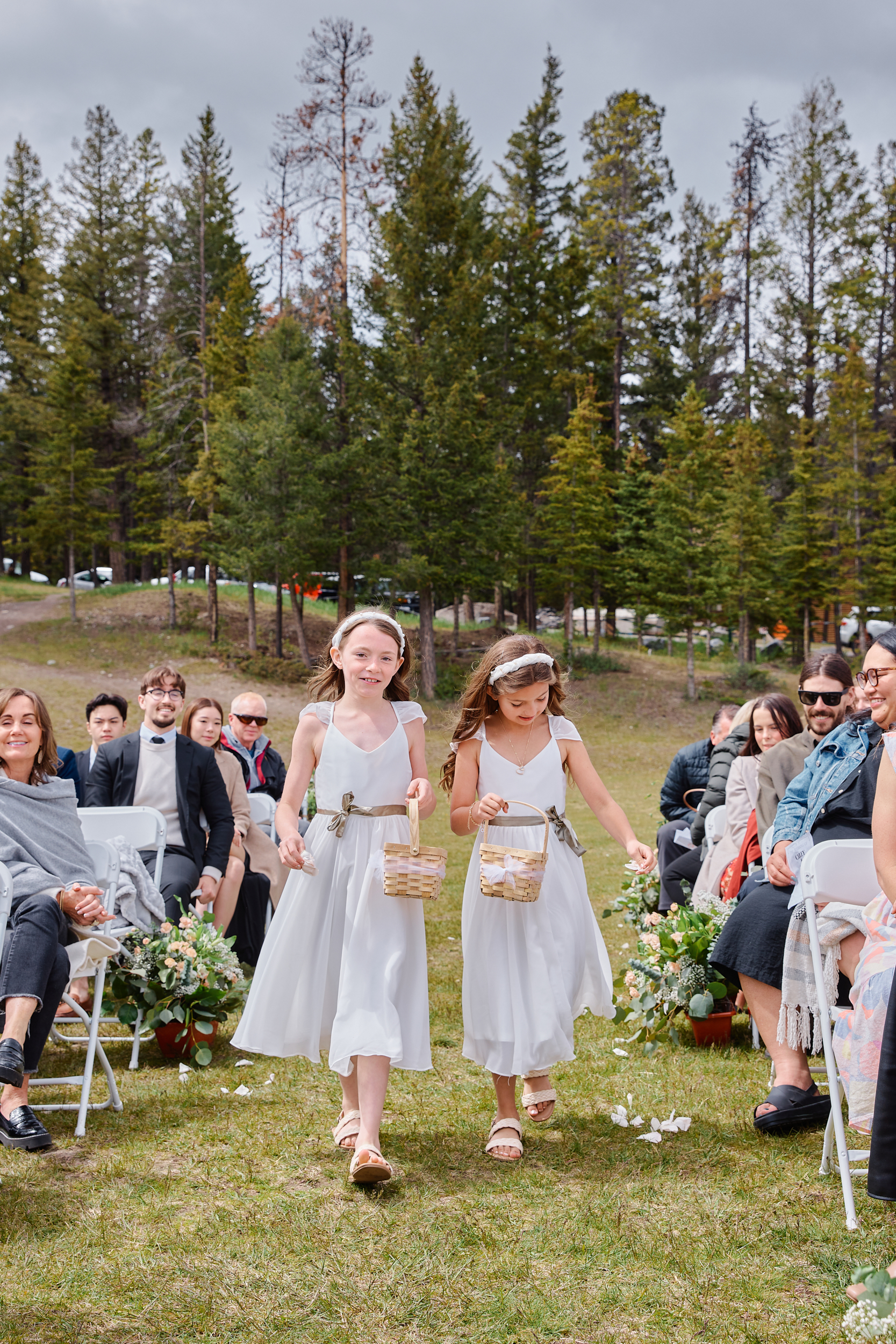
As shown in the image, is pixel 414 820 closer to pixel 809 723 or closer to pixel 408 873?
pixel 408 873

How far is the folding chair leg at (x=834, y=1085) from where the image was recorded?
3.14m

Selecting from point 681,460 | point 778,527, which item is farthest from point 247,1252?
point 778,527

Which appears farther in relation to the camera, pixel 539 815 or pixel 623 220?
pixel 623 220

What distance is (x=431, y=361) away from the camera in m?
25.6

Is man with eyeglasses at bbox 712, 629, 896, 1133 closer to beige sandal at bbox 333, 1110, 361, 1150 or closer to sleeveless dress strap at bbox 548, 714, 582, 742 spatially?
sleeveless dress strap at bbox 548, 714, 582, 742

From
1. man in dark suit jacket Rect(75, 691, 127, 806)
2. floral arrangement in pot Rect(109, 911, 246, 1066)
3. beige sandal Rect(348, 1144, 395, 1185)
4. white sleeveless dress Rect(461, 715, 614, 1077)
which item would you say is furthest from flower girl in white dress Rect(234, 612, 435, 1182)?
man in dark suit jacket Rect(75, 691, 127, 806)

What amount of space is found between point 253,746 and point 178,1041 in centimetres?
277

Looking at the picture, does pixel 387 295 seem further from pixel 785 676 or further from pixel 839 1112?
pixel 839 1112

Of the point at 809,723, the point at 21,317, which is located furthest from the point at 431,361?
the point at 809,723

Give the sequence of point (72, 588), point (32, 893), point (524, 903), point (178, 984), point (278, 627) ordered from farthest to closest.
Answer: point (72, 588)
point (278, 627)
point (178, 984)
point (32, 893)
point (524, 903)

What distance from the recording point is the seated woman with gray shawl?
377 centimetres

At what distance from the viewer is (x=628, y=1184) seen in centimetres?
355

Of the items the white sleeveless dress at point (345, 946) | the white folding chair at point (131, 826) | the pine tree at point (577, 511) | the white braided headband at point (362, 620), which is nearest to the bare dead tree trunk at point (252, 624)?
the pine tree at point (577, 511)

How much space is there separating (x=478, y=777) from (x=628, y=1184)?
154 centimetres
